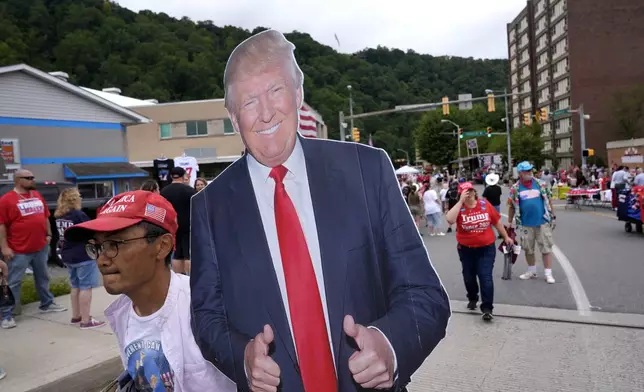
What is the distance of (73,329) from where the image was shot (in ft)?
21.3

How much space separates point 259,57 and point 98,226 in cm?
88

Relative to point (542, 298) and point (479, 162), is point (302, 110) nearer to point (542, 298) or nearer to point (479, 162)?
point (479, 162)

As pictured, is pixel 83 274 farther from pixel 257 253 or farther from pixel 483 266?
pixel 257 253

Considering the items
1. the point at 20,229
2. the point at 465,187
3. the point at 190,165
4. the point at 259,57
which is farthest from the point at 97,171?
the point at 259,57

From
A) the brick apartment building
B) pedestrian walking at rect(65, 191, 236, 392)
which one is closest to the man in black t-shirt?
pedestrian walking at rect(65, 191, 236, 392)

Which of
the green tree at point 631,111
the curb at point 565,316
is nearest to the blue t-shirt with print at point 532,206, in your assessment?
the curb at point 565,316

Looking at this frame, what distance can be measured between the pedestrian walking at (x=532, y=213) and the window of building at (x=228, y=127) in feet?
22.0

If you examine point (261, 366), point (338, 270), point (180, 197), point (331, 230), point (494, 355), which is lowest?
point (494, 355)

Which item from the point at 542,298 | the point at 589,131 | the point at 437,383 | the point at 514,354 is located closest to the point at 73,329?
the point at 437,383

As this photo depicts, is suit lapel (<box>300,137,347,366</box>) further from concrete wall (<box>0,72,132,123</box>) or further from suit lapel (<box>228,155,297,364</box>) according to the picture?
concrete wall (<box>0,72,132,123</box>)

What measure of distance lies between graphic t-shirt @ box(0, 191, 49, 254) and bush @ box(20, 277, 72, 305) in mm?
1962

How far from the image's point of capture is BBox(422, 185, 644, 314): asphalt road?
6902mm

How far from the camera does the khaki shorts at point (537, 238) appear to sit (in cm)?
792

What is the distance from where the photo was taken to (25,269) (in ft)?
21.8
